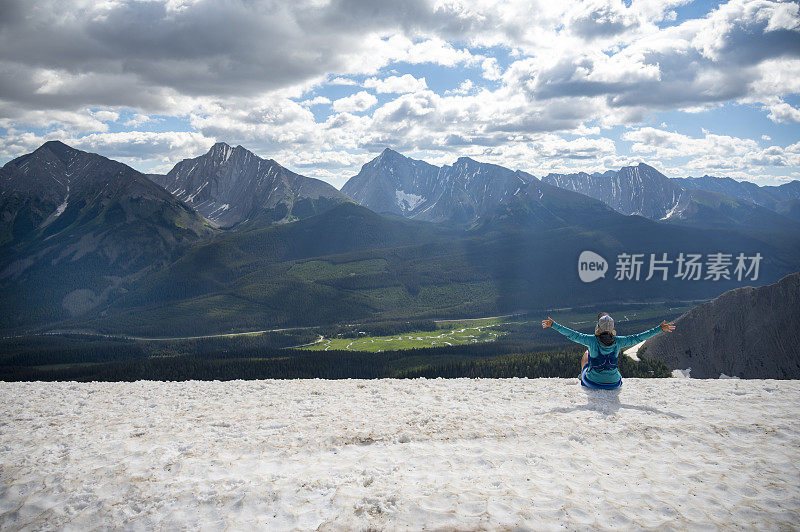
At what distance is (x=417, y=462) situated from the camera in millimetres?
11945

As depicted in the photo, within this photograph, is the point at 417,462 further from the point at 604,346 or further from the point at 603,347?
the point at 603,347

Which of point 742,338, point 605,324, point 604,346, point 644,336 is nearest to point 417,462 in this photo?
point 605,324

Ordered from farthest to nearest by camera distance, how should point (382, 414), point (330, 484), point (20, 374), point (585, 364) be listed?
point (20, 374) → point (585, 364) → point (382, 414) → point (330, 484)

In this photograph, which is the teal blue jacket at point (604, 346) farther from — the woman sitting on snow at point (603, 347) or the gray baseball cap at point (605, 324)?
the gray baseball cap at point (605, 324)

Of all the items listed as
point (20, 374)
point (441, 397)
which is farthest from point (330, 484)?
point (20, 374)

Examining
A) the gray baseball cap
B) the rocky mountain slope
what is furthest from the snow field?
the rocky mountain slope

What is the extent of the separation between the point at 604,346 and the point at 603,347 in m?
0.17

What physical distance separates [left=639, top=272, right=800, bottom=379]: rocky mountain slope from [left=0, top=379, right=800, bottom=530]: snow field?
4943 cm

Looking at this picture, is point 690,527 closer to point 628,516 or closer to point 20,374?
point 628,516

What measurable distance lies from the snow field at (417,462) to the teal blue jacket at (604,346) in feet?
2.45

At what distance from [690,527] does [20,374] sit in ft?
759

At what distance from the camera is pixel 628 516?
894cm

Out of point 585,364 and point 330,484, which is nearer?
point 330,484

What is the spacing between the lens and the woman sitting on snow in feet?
56.1
